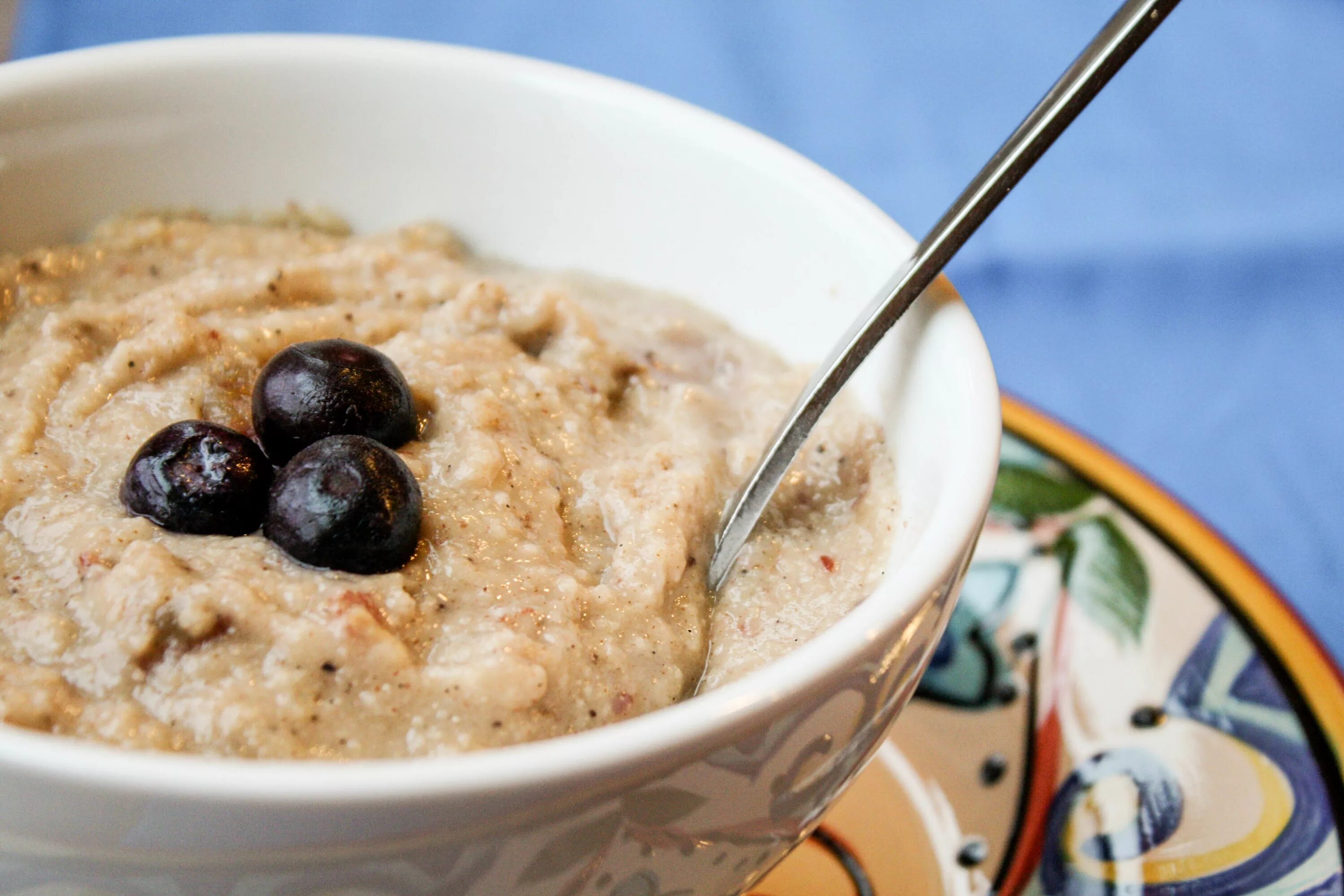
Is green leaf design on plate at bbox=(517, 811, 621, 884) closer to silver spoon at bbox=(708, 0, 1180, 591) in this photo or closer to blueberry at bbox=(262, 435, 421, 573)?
blueberry at bbox=(262, 435, 421, 573)

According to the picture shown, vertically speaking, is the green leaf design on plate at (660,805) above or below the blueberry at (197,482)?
above

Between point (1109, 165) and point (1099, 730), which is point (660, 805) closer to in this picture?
point (1099, 730)

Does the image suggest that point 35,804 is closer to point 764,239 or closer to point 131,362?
point 131,362

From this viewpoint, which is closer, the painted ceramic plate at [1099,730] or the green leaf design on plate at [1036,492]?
the painted ceramic plate at [1099,730]

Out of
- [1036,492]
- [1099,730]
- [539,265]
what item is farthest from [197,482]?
[1036,492]

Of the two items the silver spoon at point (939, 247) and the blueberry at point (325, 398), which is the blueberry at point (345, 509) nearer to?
the blueberry at point (325, 398)

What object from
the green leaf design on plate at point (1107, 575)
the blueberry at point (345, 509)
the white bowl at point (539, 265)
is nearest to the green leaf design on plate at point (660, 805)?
the white bowl at point (539, 265)
